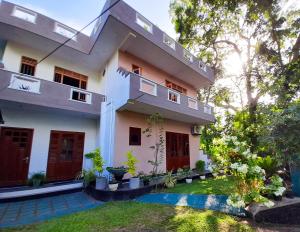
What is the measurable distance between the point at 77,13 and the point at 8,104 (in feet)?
17.1

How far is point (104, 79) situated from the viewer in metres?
11.7

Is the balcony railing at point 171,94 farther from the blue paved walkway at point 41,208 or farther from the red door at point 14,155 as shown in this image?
the red door at point 14,155

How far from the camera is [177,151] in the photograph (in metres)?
12.8

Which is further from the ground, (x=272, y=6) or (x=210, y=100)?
(x=272, y=6)

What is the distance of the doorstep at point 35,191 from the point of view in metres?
7.11

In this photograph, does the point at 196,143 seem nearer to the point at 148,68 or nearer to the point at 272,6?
the point at 148,68

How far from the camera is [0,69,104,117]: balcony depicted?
7688 millimetres

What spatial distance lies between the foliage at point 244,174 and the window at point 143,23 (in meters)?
7.41

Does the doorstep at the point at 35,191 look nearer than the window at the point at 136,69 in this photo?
Yes

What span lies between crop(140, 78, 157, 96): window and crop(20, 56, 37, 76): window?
18.8ft

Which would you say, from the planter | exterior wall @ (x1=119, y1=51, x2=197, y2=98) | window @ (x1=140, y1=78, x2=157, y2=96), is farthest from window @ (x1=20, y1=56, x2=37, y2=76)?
the planter

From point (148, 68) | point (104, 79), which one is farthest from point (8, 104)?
point (148, 68)

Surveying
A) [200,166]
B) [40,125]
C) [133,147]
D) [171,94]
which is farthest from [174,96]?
[40,125]

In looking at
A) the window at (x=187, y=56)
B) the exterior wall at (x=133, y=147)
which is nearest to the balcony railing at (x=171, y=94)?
the exterior wall at (x=133, y=147)
